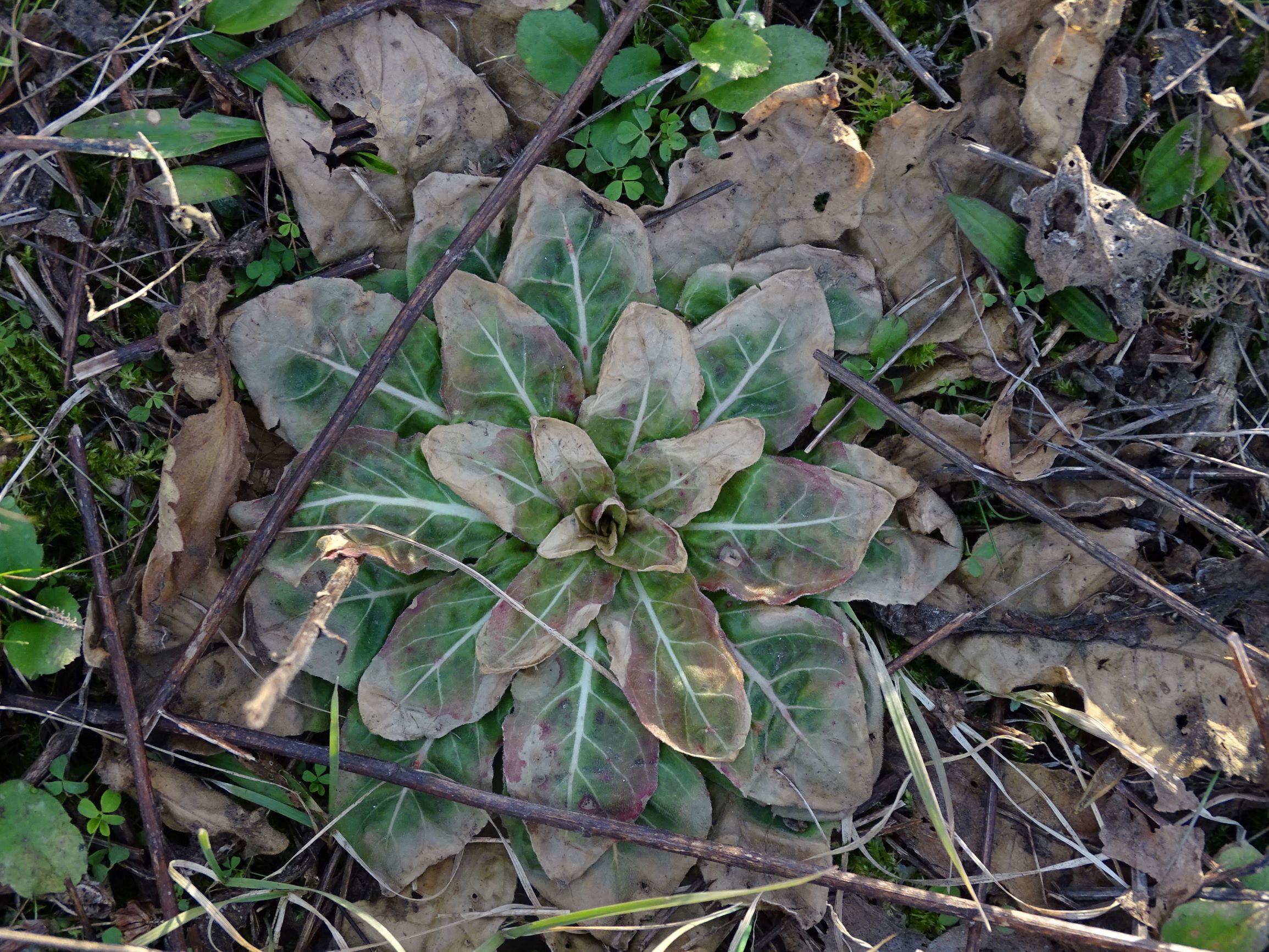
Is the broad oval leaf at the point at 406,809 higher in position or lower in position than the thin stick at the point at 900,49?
lower

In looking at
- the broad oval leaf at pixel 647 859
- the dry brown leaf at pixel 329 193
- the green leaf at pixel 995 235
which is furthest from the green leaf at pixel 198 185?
the green leaf at pixel 995 235

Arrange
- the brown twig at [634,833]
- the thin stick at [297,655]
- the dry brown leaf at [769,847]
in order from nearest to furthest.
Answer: the thin stick at [297,655]
the brown twig at [634,833]
the dry brown leaf at [769,847]

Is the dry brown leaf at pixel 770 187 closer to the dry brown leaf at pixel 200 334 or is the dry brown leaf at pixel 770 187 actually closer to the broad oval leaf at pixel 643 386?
the broad oval leaf at pixel 643 386

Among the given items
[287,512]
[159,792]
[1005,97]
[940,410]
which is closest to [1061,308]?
[940,410]

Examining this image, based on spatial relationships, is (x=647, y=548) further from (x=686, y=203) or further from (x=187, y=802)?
(x=187, y=802)

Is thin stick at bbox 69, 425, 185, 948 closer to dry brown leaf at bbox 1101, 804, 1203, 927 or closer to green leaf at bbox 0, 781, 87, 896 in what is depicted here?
green leaf at bbox 0, 781, 87, 896

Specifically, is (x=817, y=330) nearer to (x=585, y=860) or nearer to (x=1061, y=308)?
(x=1061, y=308)
